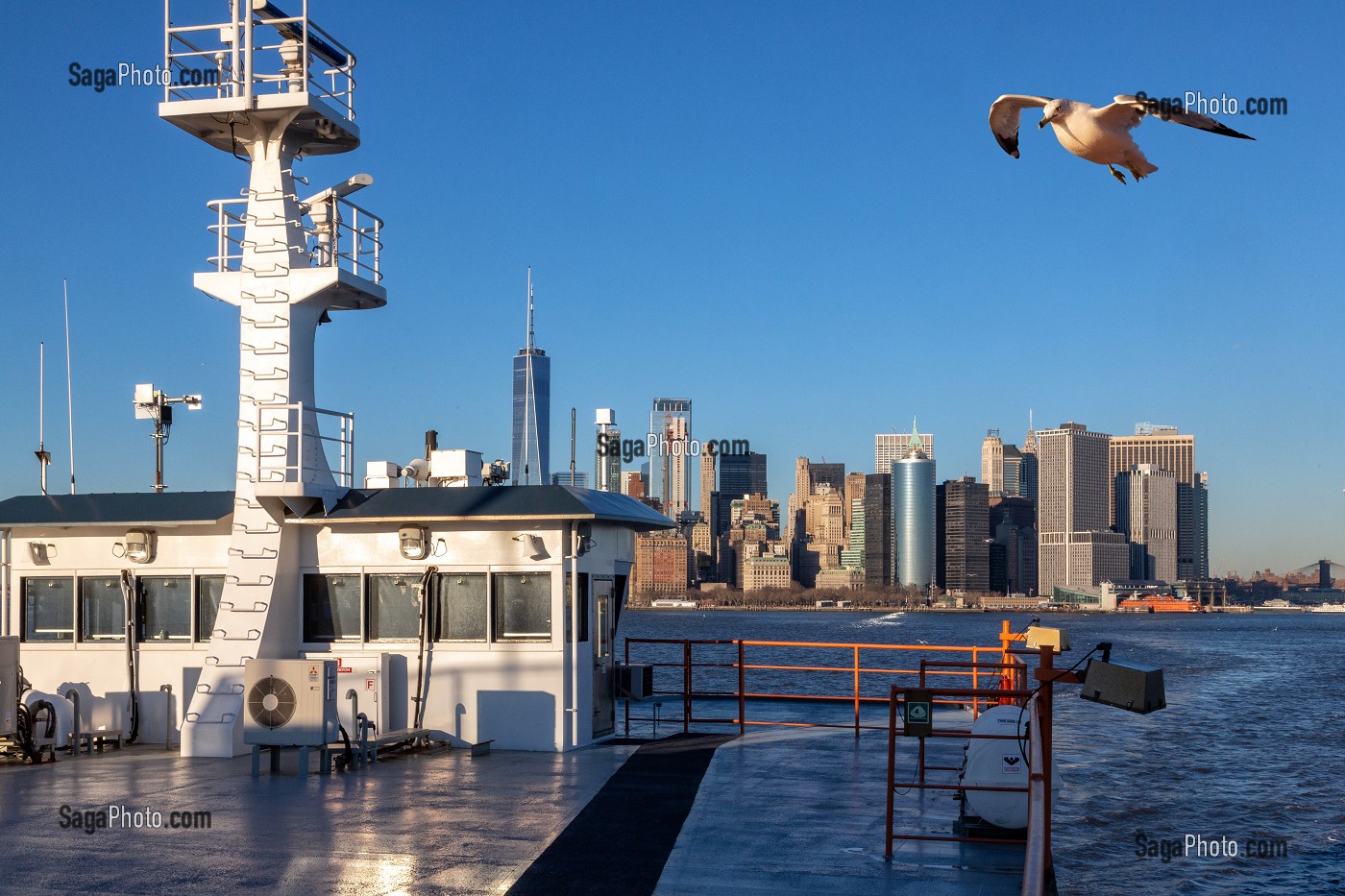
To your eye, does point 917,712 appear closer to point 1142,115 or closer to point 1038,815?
point 1038,815

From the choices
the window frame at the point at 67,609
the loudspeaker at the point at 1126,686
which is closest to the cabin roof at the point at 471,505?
the window frame at the point at 67,609

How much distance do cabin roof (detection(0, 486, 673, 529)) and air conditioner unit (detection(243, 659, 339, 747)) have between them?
9.60 feet

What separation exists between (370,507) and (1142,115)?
12826mm

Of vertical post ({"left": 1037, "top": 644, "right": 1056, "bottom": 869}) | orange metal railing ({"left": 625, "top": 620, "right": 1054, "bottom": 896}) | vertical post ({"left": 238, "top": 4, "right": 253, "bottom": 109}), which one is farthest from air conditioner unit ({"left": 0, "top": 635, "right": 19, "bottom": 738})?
vertical post ({"left": 1037, "top": 644, "right": 1056, "bottom": 869})

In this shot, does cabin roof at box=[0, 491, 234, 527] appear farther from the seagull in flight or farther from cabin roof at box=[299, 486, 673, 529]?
the seagull in flight

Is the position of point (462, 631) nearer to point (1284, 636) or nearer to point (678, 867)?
point (678, 867)

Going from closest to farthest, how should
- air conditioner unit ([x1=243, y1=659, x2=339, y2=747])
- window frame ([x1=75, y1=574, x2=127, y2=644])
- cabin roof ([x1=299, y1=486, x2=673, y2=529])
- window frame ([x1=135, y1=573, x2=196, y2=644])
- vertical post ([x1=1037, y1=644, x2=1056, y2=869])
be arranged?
vertical post ([x1=1037, y1=644, x2=1056, y2=869])
air conditioner unit ([x1=243, y1=659, x2=339, y2=747])
cabin roof ([x1=299, y1=486, x2=673, y2=529])
window frame ([x1=135, y1=573, x2=196, y2=644])
window frame ([x1=75, y1=574, x2=127, y2=644])

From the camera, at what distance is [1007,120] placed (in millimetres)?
6633

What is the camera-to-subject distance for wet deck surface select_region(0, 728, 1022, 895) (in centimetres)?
957

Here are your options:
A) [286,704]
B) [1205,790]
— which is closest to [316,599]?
[286,704]

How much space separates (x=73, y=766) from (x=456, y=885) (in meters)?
7.96

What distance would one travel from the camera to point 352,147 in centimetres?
1788

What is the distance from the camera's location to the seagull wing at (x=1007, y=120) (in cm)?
642

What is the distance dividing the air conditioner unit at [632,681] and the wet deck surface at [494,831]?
7.79 ft
